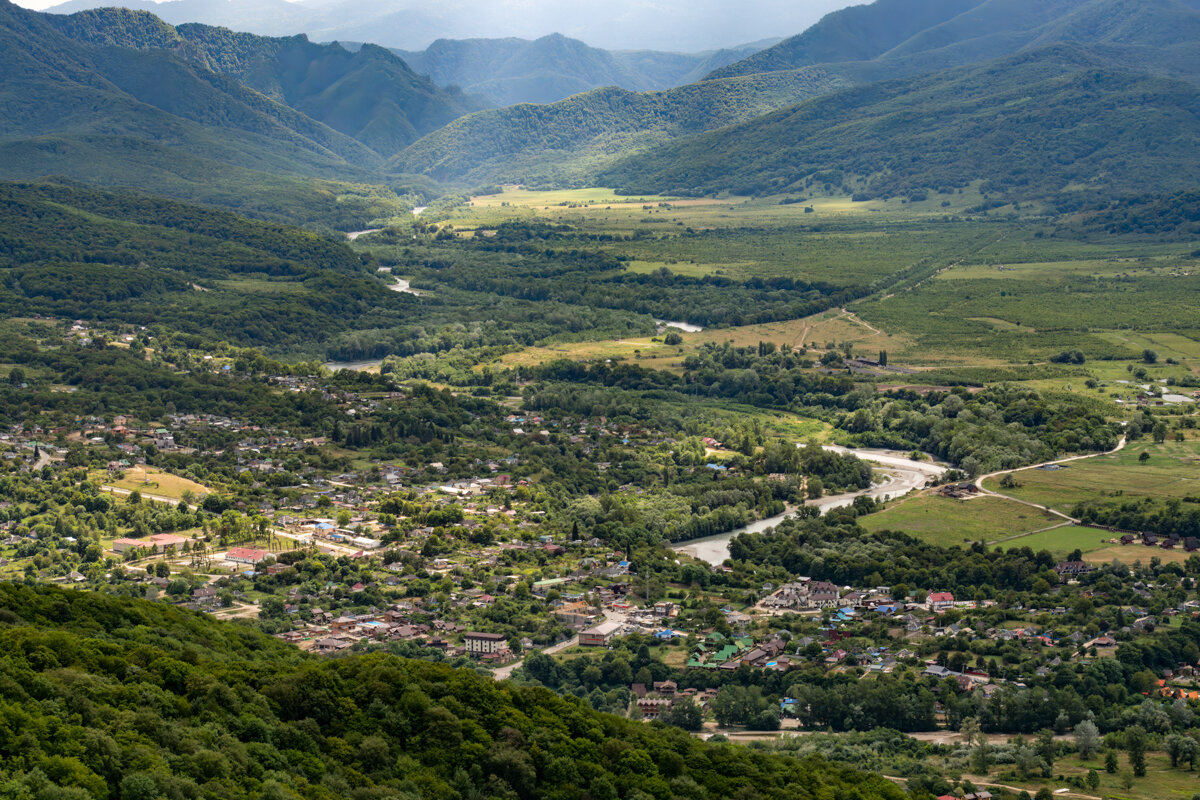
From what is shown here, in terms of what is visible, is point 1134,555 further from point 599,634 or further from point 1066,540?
point 599,634

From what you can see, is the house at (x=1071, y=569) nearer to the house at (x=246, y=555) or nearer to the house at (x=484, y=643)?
the house at (x=484, y=643)

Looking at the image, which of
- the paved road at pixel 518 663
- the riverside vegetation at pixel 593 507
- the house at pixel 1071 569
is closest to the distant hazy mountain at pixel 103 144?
the riverside vegetation at pixel 593 507

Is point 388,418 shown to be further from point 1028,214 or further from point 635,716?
point 1028,214

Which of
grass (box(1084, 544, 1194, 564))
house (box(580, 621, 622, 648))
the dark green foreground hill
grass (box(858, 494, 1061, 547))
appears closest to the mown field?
grass (box(858, 494, 1061, 547))

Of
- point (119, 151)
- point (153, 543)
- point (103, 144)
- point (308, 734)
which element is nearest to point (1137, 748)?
point (308, 734)

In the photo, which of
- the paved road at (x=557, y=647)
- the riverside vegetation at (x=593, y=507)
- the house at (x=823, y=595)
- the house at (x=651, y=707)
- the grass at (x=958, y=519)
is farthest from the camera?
the grass at (x=958, y=519)
